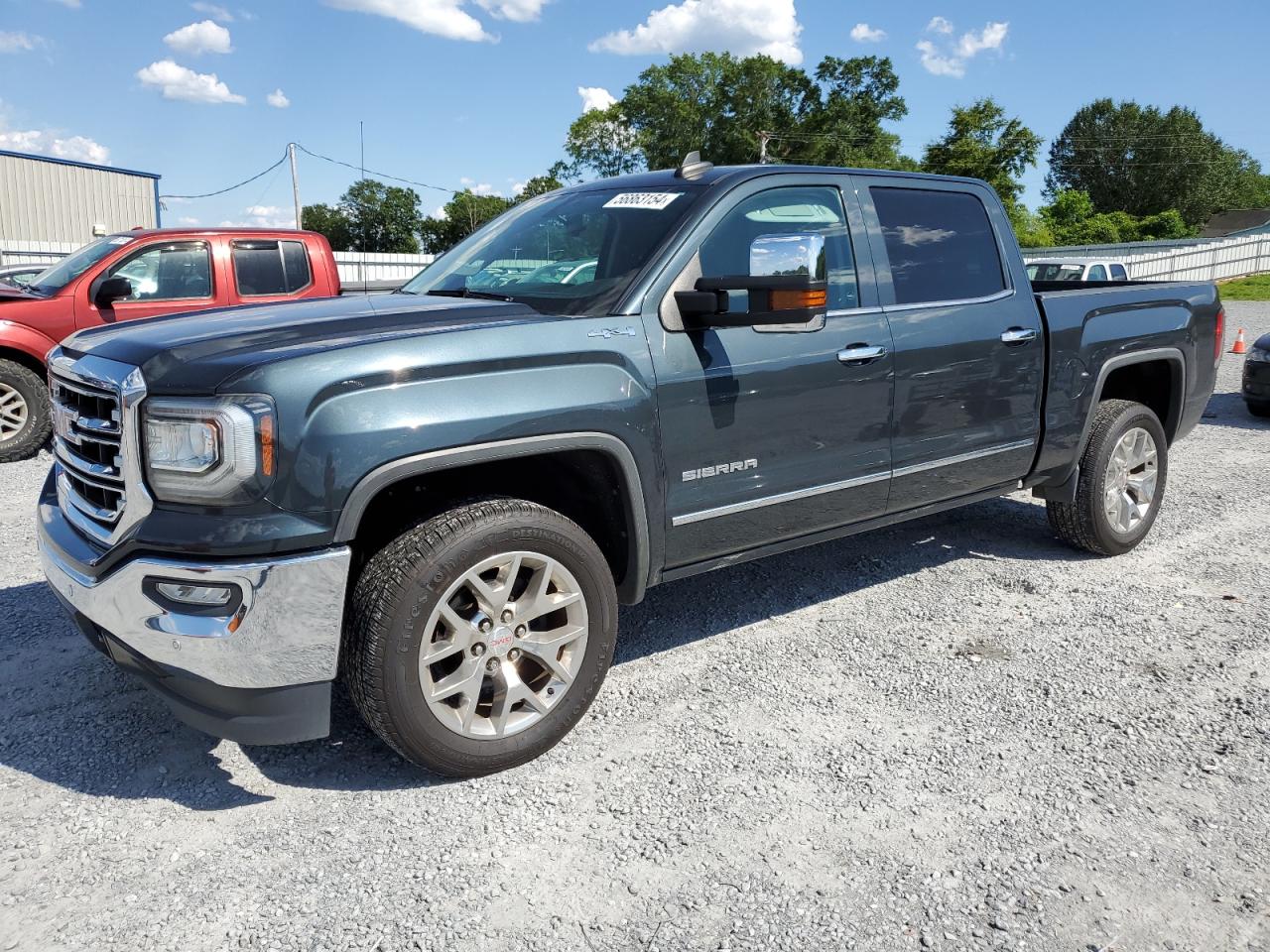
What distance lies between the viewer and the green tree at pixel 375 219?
283ft

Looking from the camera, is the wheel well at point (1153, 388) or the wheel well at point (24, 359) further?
the wheel well at point (24, 359)

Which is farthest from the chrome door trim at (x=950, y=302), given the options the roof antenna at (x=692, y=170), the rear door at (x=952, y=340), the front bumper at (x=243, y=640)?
the front bumper at (x=243, y=640)

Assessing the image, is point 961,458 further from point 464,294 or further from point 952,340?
point 464,294

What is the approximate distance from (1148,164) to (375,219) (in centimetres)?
6949

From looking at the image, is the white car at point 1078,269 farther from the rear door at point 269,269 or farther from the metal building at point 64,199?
the metal building at point 64,199

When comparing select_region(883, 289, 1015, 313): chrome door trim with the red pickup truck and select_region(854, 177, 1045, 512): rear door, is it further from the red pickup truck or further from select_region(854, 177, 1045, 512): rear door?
the red pickup truck

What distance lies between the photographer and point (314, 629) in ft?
8.70

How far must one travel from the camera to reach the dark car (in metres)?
9.52

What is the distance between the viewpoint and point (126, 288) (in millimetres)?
7629

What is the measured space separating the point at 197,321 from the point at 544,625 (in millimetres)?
1526

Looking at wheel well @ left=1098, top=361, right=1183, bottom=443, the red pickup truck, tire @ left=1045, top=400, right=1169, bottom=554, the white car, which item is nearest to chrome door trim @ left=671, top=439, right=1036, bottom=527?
tire @ left=1045, top=400, right=1169, bottom=554

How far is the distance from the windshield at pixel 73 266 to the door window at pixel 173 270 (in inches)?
9.8

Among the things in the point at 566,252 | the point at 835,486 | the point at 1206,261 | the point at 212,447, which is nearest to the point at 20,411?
the point at 566,252

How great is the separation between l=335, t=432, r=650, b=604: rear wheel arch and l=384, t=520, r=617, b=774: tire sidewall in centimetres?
20
